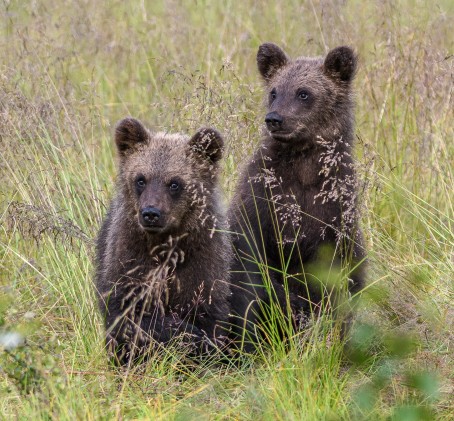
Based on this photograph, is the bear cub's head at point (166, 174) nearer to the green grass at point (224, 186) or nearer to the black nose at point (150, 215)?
the black nose at point (150, 215)

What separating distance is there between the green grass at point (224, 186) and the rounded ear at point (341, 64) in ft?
1.65

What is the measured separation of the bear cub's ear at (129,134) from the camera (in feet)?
20.3

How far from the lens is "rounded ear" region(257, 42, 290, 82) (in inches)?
279

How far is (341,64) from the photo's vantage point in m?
6.88

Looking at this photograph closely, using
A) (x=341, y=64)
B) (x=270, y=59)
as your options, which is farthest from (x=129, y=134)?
(x=341, y=64)

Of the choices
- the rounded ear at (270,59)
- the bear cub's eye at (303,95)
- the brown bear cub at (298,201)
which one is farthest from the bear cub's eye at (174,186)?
the rounded ear at (270,59)

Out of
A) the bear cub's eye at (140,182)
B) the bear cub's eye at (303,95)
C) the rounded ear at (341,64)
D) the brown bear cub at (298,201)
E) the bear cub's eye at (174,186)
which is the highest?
the rounded ear at (341,64)

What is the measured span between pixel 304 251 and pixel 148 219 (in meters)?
1.21

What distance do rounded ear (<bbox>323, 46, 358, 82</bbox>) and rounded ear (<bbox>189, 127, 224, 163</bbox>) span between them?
3.91 ft

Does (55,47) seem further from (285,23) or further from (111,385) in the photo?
(111,385)

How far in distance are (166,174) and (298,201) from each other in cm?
98

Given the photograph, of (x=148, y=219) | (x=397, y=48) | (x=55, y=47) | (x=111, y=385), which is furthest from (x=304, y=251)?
(x=55, y=47)

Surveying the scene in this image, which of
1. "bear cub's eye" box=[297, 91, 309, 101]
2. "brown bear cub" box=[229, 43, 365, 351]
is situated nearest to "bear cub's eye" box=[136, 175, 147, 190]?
"brown bear cub" box=[229, 43, 365, 351]

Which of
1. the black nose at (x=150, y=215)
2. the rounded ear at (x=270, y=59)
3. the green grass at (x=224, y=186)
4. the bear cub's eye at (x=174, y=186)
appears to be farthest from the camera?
the rounded ear at (x=270, y=59)
